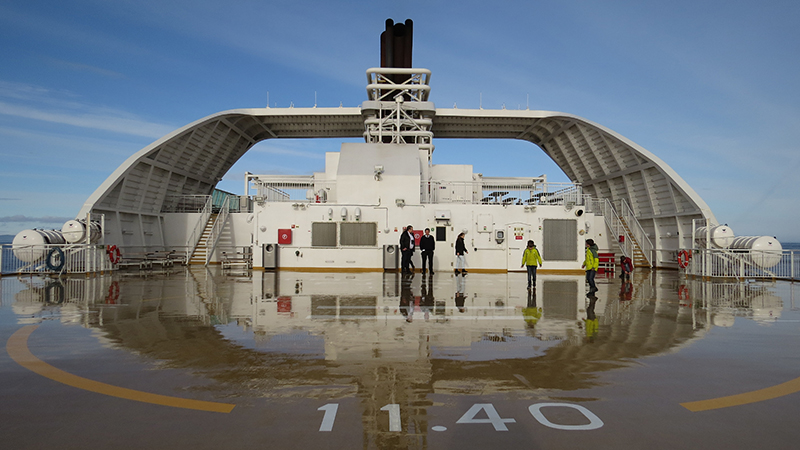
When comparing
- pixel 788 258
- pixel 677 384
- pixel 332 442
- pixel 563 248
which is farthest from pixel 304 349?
pixel 788 258

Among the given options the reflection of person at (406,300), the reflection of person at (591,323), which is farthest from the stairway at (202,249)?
the reflection of person at (591,323)

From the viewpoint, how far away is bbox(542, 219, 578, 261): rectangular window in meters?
20.2

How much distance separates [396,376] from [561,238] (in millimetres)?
16901

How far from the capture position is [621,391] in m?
4.48

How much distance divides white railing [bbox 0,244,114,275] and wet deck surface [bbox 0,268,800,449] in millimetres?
8714

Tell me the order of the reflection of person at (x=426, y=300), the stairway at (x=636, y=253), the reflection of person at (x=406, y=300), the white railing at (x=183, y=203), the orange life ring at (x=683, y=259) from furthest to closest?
the white railing at (x=183, y=203) → the stairway at (x=636, y=253) → the orange life ring at (x=683, y=259) → the reflection of person at (x=426, y=300) → the reflection of person at (x=406, y=300)

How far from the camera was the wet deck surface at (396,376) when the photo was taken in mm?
3520

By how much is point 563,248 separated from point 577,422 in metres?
17.4

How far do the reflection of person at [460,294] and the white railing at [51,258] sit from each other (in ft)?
45.6

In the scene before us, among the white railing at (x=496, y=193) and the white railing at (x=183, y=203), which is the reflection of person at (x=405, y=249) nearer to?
the white railing at (x=496, y=193)

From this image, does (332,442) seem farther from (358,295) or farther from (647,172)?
(647,172)

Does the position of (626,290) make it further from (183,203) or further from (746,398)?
(183,203)

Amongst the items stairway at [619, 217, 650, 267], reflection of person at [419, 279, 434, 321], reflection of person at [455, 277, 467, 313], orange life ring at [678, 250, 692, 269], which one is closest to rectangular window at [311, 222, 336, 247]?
reflection of person at [455, 277, 467, 313]

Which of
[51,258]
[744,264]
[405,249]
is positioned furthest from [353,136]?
[744,264]
